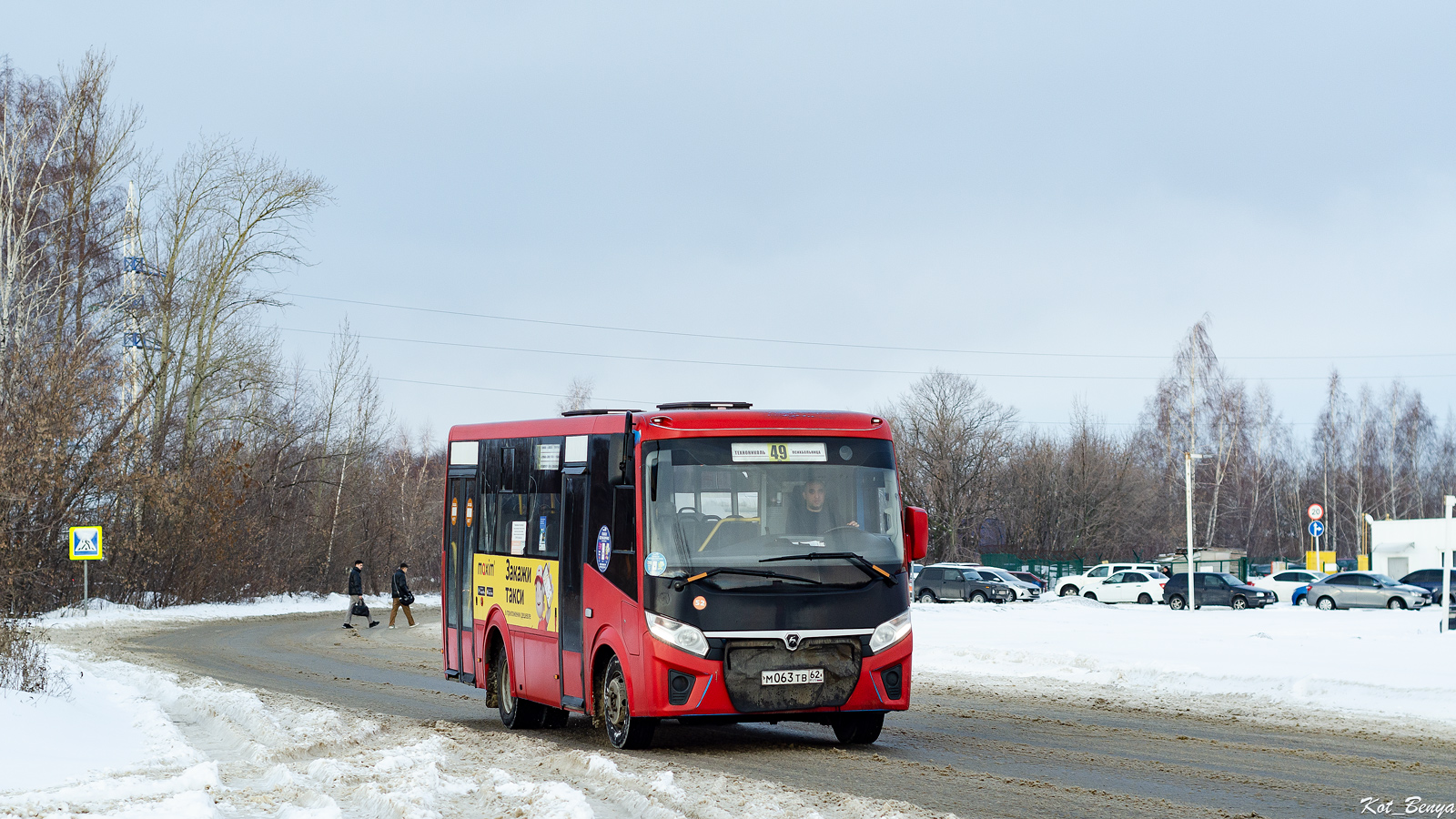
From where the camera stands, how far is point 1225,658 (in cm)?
2209

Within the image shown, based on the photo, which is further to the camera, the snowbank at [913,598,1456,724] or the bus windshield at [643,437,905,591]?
the snowbank at [913,598,1456,724]

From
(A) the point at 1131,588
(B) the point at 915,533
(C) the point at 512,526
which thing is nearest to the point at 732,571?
(B) the point at 915,533

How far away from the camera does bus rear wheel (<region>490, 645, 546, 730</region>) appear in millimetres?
14188

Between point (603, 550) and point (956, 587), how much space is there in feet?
138

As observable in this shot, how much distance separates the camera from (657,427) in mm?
11812

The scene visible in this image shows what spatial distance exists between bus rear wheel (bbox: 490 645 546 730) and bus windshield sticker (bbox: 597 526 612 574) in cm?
257

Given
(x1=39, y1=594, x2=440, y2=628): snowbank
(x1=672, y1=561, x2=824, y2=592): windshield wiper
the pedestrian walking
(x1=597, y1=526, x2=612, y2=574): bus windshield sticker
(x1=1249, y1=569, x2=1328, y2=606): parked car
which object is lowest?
(x1=39, y1=594, x2=440, y2=628): snowbank

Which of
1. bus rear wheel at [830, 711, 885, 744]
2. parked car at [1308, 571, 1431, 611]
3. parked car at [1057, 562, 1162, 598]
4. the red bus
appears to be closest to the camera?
the red bus

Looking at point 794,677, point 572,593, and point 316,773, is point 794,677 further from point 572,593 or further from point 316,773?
point 316,773

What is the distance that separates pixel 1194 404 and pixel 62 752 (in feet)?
276

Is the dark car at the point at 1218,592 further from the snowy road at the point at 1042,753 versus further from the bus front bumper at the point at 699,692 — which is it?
the bus front bumper at the point at 699,692

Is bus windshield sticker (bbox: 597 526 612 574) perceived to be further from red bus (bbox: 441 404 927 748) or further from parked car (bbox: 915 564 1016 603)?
parked car (bbox: 915 564 1016 603)

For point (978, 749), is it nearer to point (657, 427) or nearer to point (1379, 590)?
point (657, 427)

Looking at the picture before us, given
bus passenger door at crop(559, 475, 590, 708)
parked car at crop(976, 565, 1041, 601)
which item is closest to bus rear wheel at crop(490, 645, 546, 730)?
bus passenger door at crop(559, 475, 590, 708)
